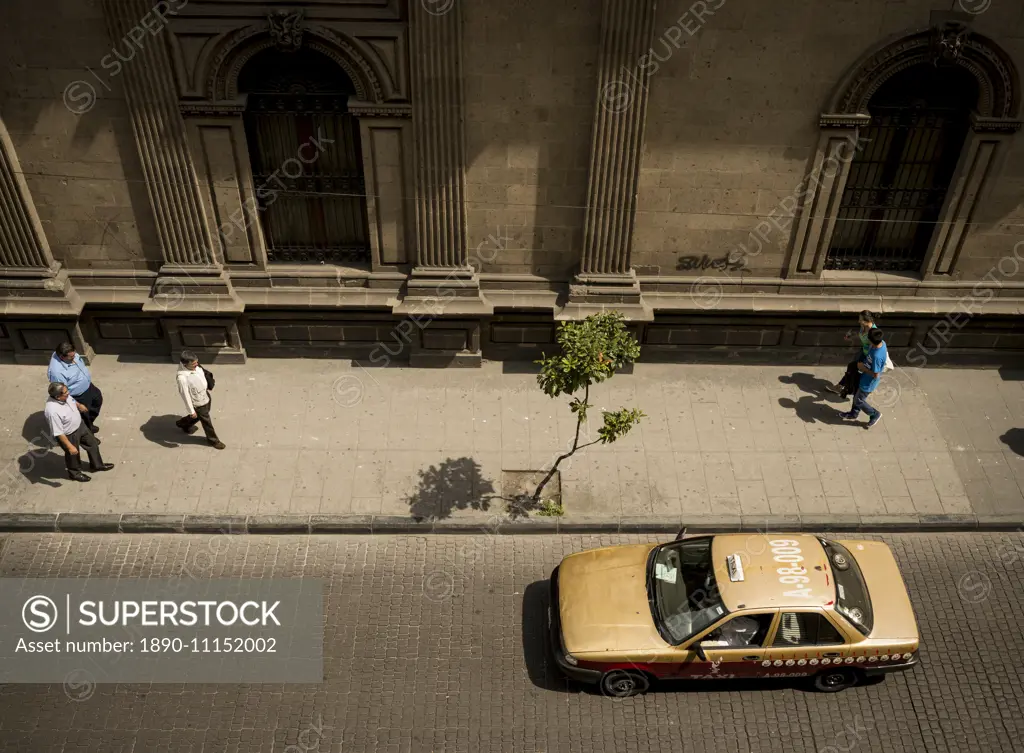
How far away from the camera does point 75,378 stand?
40.5 feet

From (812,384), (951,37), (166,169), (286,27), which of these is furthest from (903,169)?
(166,169)

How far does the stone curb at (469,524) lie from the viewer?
1179 cm

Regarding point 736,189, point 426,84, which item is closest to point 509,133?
point 426,84

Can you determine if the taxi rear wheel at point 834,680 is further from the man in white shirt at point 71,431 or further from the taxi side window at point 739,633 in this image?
the man in white shirt at point 71,431

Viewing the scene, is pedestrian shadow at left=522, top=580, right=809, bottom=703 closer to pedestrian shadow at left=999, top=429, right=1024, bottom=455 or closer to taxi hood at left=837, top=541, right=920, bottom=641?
taxi hood at left=837, top=541, right=920, bottom=641

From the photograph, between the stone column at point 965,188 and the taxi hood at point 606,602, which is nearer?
the taxi hood at point 606,602

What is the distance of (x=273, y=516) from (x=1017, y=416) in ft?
38.3

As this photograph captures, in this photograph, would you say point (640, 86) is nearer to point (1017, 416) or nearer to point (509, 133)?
point (509, 133)

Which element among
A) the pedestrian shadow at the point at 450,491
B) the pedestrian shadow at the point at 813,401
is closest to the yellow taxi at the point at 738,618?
the pedestrian shadow at the point at 450,491

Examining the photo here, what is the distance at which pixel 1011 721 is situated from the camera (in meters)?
9.87

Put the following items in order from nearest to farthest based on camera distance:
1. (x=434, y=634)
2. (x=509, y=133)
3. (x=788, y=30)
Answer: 1. (x=434, y=634)
2. (x=788, y=30)
3. (x=509, y=133)

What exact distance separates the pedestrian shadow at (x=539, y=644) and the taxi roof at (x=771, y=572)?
84.8 inches

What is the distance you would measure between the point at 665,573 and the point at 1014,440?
694 centimetres

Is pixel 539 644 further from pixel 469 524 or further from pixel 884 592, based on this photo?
pixel 884 592
